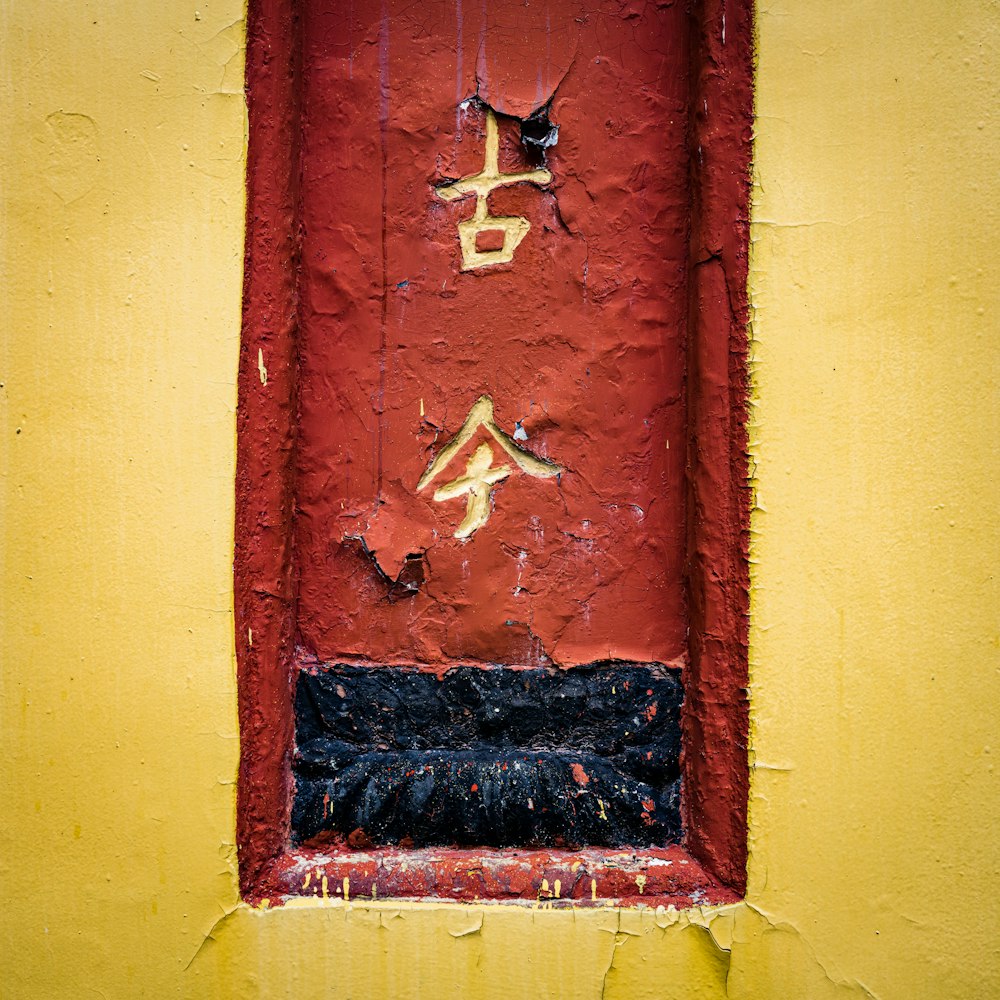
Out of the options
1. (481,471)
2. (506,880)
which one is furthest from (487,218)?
(506,880)

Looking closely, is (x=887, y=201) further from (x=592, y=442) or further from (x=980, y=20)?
(x=592, y=442)

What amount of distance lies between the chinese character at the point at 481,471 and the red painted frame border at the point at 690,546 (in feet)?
0.93

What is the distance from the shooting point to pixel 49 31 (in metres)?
1.22

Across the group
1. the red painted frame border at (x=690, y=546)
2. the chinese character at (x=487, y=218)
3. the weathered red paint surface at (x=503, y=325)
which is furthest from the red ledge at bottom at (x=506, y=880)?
the chinese character at (x=487, y=218)

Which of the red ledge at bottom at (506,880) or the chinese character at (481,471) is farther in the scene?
the chinese character at (481,471)

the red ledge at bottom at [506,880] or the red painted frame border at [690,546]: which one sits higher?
the red painted frame border at [690,546]

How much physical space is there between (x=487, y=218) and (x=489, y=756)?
1.01 metres

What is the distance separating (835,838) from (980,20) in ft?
4.66

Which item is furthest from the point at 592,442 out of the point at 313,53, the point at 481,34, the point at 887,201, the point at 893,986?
the point at 893,986

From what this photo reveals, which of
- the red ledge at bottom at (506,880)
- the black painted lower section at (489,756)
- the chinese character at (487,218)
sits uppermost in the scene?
the chinese character at (487,218)

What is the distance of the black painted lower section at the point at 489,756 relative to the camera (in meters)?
1.24

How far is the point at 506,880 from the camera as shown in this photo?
46.9 inches

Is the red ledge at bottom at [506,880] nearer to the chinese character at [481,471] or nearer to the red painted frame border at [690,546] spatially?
the red painted frame border at [690,546]

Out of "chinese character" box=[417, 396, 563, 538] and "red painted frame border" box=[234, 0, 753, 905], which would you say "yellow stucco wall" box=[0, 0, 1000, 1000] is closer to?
"red painted frame border" box=[234, 0, 753, 905]
